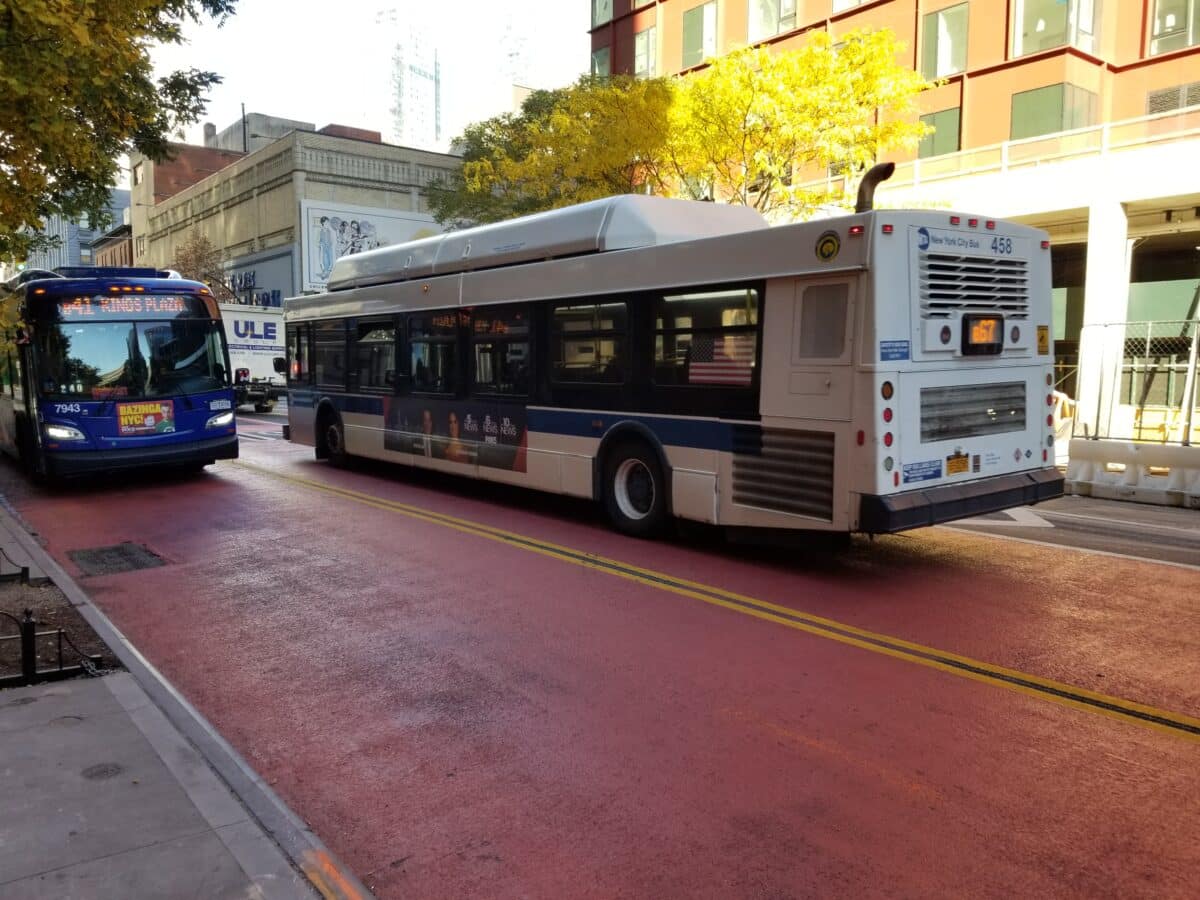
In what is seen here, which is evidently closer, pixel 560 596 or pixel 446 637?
pixel 446 637

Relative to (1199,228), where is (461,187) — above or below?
above

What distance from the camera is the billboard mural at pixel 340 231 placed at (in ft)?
153

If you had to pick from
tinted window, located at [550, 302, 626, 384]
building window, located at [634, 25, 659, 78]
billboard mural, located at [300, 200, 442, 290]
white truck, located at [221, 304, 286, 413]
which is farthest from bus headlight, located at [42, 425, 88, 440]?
billboard mural, located at [300, 200, 442, 290]

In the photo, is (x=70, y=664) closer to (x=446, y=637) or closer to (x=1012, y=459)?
(x=446, y=637)

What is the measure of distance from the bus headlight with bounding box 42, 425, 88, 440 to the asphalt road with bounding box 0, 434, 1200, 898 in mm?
3915

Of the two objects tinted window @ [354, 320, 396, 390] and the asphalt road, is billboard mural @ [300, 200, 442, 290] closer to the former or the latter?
tinted window @ [354, 320, 396, 390]

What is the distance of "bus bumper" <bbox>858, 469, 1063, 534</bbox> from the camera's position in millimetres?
7168

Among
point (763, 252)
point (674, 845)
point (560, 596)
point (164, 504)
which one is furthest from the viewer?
point (164, 504)

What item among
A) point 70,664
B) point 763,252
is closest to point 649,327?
point 763,252

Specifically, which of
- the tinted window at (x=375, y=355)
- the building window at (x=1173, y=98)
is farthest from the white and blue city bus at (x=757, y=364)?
the building window at (x=1173, y=98)

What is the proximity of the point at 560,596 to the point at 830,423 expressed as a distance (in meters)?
2.61

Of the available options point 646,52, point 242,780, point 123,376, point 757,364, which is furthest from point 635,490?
point 646,52

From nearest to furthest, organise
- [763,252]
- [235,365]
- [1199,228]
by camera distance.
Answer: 1. [763,252]
2. [1199,228]
3. [235,365]

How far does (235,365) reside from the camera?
33281mm
